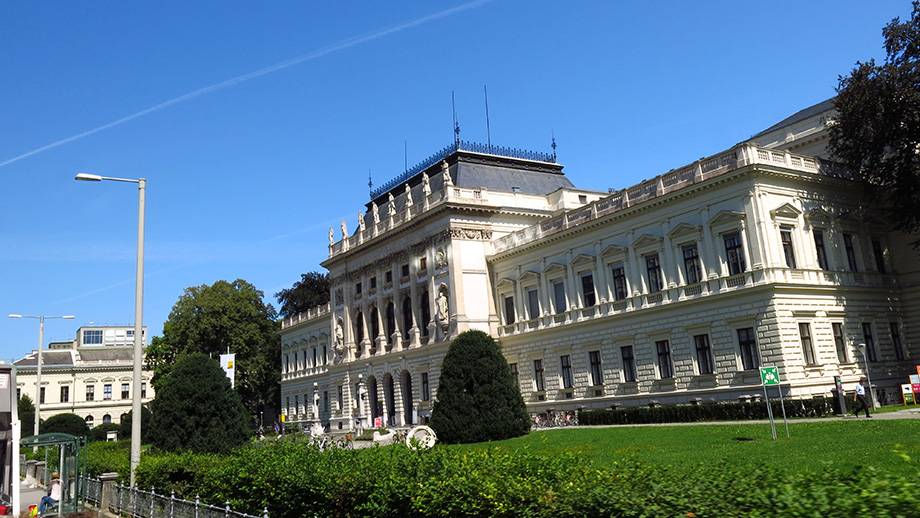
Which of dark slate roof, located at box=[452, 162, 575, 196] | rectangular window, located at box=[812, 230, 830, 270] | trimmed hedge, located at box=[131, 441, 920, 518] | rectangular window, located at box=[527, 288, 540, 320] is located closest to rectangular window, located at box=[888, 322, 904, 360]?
rectangular window, located at box=[812, 230, 830, 270]

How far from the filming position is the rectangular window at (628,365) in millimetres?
41500

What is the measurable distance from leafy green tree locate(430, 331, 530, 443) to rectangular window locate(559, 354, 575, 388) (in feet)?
34.4

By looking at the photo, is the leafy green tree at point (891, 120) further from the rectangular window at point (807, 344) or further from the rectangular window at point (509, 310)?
the rectangular window at point (509, 310)

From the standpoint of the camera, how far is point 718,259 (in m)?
36.8

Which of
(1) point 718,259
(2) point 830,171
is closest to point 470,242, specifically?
(1) point 718,259

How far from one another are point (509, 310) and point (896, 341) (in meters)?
24.2

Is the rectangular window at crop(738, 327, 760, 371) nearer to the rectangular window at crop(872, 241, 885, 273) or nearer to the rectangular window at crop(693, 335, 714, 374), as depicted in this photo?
the rectangular window at crop(693, 335, 714, 374)

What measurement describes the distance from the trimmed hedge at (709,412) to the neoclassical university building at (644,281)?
1878 millimetres

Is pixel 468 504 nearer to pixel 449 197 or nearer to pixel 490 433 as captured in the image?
pixel 490 433

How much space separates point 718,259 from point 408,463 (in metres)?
29.0

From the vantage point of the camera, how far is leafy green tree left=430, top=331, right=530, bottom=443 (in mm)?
33906

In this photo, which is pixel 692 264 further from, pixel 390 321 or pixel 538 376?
pixel 390 321

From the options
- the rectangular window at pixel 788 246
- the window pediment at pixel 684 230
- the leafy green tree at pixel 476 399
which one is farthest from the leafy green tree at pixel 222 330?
the rectangular window at pixel 788 246

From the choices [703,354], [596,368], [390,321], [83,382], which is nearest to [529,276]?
[596,368]
